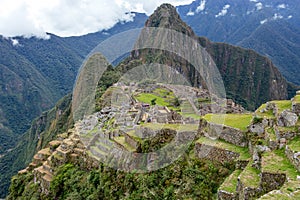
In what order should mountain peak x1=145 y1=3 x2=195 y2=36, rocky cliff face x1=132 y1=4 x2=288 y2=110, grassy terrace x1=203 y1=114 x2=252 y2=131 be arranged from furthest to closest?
1. rocky cliff face x1=132 y1=4 x2=288 y2=110
2. mountain peak x1=145 y1=3 x2=195 y2=36
3. grassy terrace x1=203 y1=114 x2=252 y2=131

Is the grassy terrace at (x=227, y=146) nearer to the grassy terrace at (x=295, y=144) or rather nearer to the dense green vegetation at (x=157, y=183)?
the dense green vegetation at (x=157, y=183)

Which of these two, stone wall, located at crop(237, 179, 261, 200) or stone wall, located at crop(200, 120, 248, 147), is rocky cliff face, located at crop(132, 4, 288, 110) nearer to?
stone wall, located at crop(200, 120, 248, 147)

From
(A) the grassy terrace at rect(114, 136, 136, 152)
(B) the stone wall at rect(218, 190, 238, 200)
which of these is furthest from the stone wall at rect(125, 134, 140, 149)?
(B) the stone wall at rect(218, 190, 238, 200)

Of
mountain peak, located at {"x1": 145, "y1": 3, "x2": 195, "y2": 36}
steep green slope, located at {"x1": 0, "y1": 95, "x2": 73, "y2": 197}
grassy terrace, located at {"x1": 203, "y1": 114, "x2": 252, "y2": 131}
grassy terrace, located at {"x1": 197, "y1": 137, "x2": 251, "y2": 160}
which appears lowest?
steep green slope, located at {"x1": 0, "y1": 95, "x2": 73, "y2": 197}

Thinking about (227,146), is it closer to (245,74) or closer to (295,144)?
(295,144)

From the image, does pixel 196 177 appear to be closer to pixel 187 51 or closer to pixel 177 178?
pixel 177 178

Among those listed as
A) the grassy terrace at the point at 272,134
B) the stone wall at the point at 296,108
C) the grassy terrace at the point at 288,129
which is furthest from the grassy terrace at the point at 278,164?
the stone wall at the point at 296,108

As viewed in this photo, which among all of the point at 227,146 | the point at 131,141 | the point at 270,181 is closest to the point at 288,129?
the point at 270,181
